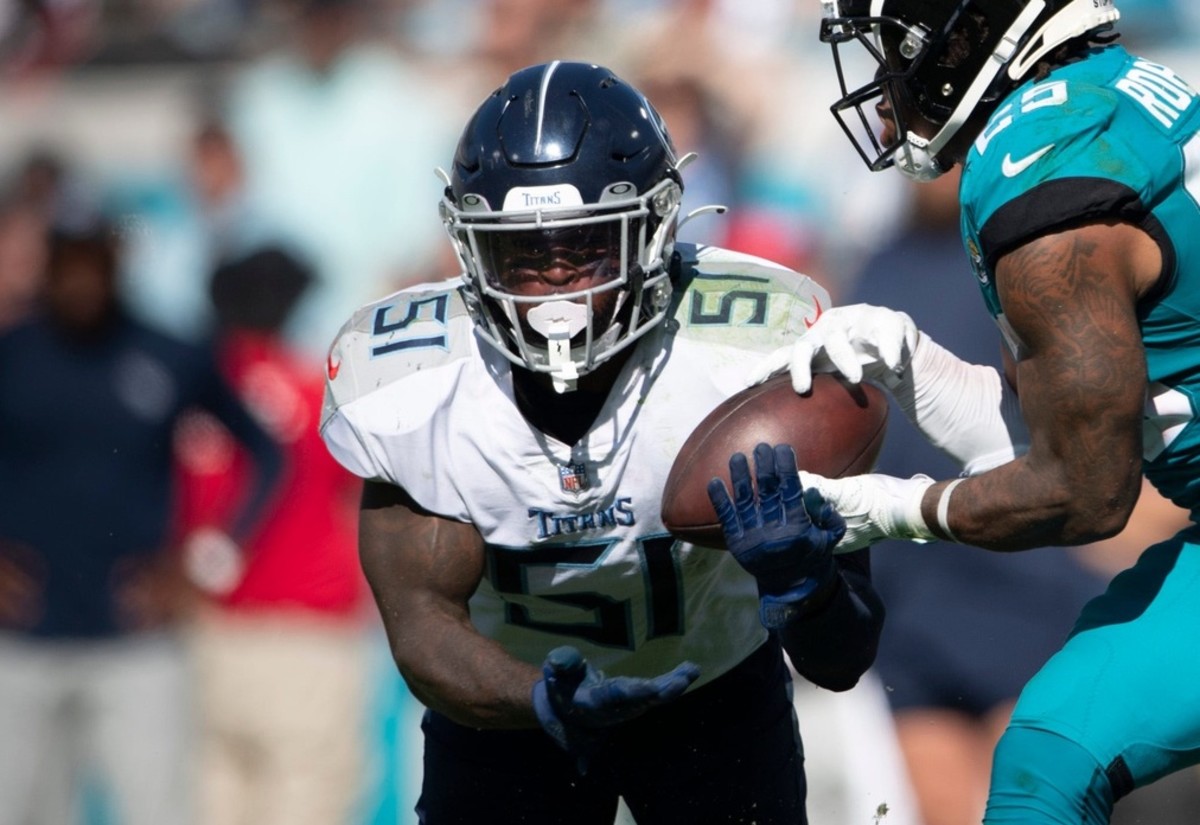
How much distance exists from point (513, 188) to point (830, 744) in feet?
7.36

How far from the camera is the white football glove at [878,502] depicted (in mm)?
2586

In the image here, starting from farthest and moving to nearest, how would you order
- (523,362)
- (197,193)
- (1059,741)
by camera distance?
1. (197,193)
2. (523,362)
3. (1059,741)

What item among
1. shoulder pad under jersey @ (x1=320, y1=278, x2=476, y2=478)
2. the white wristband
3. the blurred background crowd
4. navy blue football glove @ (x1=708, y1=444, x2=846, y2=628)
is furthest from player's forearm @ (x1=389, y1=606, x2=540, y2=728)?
the blurred background crowd

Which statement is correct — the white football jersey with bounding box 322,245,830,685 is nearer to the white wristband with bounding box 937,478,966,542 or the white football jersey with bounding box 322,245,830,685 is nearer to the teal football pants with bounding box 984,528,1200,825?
the white wristband with bounding box 937,478,966,542

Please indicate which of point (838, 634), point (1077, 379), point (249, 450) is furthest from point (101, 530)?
point (1077, 379)

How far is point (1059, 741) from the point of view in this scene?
2418mm

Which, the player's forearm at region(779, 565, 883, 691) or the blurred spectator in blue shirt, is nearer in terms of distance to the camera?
the player's forearm at region(779, 565, 883, 691)

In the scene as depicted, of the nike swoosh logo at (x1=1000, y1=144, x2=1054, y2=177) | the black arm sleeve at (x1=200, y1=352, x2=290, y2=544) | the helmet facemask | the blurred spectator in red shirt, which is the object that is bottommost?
the blurred spectator in red shirt

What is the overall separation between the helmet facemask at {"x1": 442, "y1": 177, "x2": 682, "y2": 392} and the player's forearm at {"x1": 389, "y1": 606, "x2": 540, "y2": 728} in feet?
1.47

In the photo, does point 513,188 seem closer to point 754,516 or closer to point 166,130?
point 754,516

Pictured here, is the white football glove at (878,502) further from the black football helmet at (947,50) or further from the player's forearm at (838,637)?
the black football helmet at (947,50)

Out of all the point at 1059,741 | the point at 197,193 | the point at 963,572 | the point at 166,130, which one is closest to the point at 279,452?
the point at 197,193

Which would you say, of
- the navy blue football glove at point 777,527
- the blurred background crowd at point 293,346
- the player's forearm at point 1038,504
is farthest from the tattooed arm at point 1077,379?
the blurred background crowd at point 293,346

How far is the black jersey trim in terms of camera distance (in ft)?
7.64
